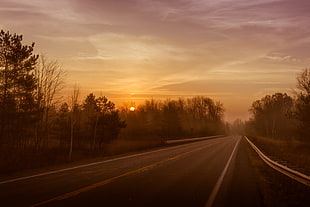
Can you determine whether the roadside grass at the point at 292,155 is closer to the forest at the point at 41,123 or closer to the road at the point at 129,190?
the road at the point at 129,190

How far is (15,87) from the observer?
82.9 ft

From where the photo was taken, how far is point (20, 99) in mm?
26203

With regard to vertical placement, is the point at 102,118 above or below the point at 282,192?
above

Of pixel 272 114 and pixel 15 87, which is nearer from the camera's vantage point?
pixel 15 87

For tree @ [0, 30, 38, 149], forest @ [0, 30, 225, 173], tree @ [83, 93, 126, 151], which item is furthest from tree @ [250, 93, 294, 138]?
tree @ [0, 30, 38, 149]

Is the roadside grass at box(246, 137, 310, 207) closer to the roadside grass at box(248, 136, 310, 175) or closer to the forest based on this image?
the roadside grass at box(248, 136, 310, 175)

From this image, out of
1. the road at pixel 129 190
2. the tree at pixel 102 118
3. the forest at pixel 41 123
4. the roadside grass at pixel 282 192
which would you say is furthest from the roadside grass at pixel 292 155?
the tree at pixel 102 118

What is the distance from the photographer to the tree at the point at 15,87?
23609 millimetres

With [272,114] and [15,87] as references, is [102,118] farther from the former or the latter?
[272,114]

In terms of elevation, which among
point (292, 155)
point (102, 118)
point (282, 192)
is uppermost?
point (102, 118)

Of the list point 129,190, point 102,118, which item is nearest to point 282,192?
point 129,190

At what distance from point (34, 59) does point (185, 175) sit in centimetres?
1921

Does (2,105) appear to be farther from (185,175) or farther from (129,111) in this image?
(129,111)

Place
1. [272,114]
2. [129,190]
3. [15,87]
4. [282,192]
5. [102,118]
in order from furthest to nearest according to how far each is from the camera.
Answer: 1. [272,114]
2. [102,118]
3. [15,87]
4. [282,192]
5. [129,190]
